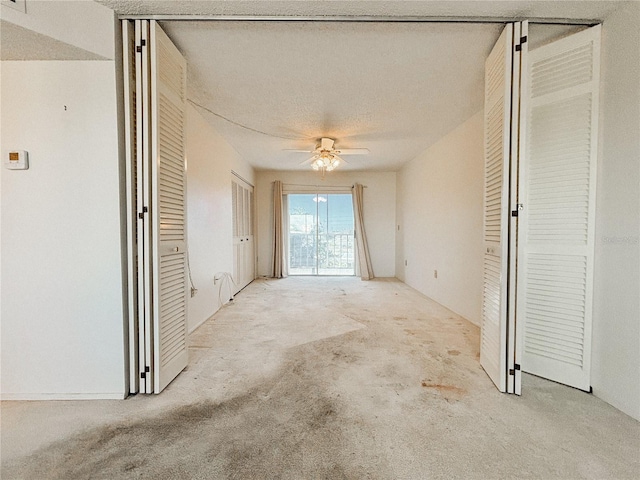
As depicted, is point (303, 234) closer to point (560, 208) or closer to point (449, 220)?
point (449, 220)

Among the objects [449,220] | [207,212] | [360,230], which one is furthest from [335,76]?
[360,230]

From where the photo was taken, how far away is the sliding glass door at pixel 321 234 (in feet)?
21.6

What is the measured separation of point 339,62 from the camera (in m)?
2.20

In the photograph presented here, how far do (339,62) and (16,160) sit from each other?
224cm

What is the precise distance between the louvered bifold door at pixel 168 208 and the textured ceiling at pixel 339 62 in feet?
0.78

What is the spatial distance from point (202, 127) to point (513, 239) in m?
3.21

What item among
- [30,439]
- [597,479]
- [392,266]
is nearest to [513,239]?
[597,479]

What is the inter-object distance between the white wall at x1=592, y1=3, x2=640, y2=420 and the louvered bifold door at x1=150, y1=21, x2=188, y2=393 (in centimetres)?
281

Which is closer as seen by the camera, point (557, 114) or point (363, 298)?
point (557, 114)

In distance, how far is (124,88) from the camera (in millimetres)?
1787

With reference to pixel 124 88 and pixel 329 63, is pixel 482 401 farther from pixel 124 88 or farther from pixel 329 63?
pixel 124 88

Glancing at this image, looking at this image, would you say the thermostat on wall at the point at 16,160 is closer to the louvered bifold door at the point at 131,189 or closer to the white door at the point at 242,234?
the louvered bifold door at the point at 131,189

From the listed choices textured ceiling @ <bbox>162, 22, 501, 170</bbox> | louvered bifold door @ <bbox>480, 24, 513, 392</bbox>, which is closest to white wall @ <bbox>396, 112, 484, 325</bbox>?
textured ceiling @ <bbox>162, 22, 501, 170</bbox>

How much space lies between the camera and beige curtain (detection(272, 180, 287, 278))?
626cm
